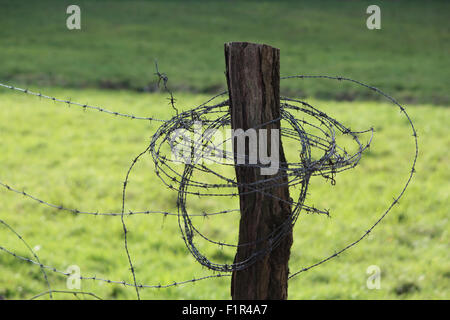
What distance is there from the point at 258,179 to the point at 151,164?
5.52 m

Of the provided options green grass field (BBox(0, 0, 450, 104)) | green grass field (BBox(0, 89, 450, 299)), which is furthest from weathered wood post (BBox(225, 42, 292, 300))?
green grass field (BBox(0, 0, 450, 104))

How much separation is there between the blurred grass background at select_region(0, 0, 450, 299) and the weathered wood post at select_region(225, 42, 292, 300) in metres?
1.07

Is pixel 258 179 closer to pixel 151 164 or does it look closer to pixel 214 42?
pixel 151 164

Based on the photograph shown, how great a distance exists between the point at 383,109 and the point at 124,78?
6898mm

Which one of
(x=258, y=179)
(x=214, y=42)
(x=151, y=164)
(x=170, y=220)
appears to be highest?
(x=214, y=42)

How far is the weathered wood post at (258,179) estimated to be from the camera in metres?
2.21

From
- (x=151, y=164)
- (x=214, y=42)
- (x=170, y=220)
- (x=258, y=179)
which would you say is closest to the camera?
(x=258, y=179)

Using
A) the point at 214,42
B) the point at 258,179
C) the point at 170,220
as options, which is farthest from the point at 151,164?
the point at 214,42

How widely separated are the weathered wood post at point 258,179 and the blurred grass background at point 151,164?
1072 millimetres

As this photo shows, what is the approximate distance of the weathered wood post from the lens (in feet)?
7.23

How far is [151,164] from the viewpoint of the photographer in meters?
7.66

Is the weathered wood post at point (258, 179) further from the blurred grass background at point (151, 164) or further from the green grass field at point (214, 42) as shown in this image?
the green grass field at point (214, 42)
